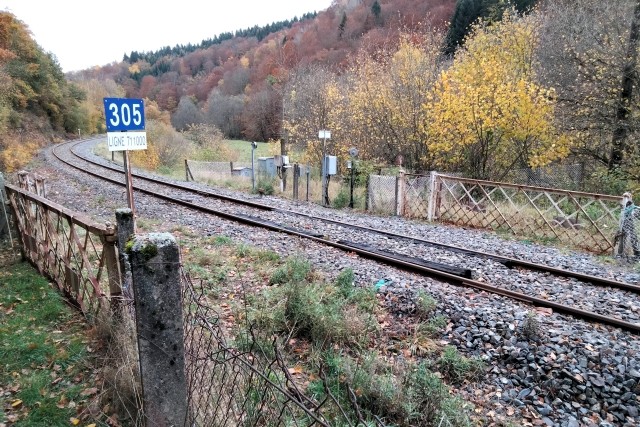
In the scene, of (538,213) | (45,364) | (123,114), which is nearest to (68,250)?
(45,364)

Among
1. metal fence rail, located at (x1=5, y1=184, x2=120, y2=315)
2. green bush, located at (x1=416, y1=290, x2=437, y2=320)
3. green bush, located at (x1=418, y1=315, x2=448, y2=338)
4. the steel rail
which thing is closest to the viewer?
metal fence rail, located at (x1=5, y1=184, x2=120, y2=315)

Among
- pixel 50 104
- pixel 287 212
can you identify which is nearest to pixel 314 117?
pixel 287 212

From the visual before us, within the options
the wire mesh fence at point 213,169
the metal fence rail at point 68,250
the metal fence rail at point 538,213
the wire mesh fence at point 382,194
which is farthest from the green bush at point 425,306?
the wire mesh fence at point 213,169

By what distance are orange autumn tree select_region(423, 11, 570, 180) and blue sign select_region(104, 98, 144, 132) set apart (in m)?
10.7

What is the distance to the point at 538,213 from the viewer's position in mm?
10680

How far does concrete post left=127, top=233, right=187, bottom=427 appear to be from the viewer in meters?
1.89

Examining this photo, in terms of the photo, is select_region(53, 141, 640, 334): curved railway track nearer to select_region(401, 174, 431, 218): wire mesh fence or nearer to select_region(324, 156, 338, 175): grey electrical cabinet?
select_region(324, 156, 338, 175): grey electrical cabinet

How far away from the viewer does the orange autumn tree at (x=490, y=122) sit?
527 inches

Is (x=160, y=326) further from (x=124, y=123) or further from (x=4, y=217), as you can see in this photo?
(x=4, y=217)

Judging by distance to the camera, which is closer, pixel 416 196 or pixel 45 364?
pixel 45 364

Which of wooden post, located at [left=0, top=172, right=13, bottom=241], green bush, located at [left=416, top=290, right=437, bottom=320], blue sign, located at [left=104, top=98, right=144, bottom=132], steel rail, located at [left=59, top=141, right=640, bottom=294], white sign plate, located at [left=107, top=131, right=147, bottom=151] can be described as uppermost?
blue sign, located at [left=104, top=98, right=144, bottom=132]

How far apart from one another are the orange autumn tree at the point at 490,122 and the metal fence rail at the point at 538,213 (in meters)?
1.96

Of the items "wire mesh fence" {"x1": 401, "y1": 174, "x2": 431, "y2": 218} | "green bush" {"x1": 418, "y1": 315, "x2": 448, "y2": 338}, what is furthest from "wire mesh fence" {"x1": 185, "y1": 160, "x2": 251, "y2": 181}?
"green bush" {"x1": 418, "y1": 315, "x2": 448, "y2": 338}

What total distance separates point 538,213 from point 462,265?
4876 mm
